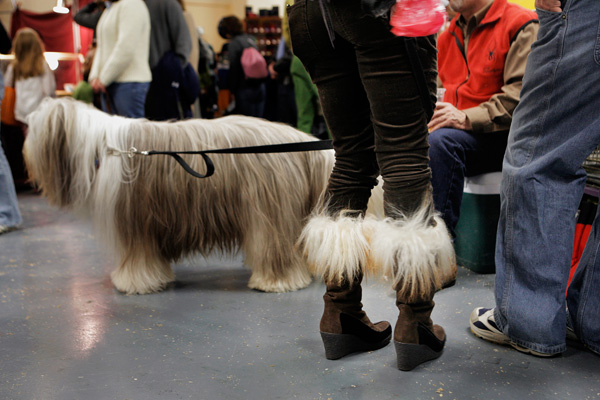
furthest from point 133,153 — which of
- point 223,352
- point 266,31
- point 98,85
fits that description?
point 266,31

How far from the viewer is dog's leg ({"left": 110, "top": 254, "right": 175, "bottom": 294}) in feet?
7.77

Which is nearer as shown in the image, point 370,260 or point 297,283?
point 370,260

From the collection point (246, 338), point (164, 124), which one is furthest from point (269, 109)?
point (246, 338)

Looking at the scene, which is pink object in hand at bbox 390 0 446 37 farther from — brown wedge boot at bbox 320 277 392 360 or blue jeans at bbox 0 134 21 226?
blue jeans at bbox 0 134 21 226

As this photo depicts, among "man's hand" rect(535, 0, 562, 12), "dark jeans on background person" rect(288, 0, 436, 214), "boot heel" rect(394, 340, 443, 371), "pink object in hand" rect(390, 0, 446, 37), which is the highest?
"man's hand" rect(535, 0, 562, 12)

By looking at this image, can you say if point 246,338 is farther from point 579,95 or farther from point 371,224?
point 579,95

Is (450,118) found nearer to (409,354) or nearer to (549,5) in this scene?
(549,5)

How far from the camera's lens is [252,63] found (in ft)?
18.1

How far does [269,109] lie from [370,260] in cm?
481

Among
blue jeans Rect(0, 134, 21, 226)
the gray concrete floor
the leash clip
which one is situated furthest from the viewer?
blue jeans Rect(0, 134, 21, 226)

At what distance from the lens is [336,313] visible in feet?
5.40

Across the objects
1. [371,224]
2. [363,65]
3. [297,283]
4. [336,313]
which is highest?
[363,65]

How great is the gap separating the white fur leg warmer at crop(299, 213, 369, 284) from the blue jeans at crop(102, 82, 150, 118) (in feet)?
8.41

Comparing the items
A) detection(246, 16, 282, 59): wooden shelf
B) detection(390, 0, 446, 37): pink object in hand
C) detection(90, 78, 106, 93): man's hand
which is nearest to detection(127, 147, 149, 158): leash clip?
detection(390, 0, 446, 37): pink object in hand
